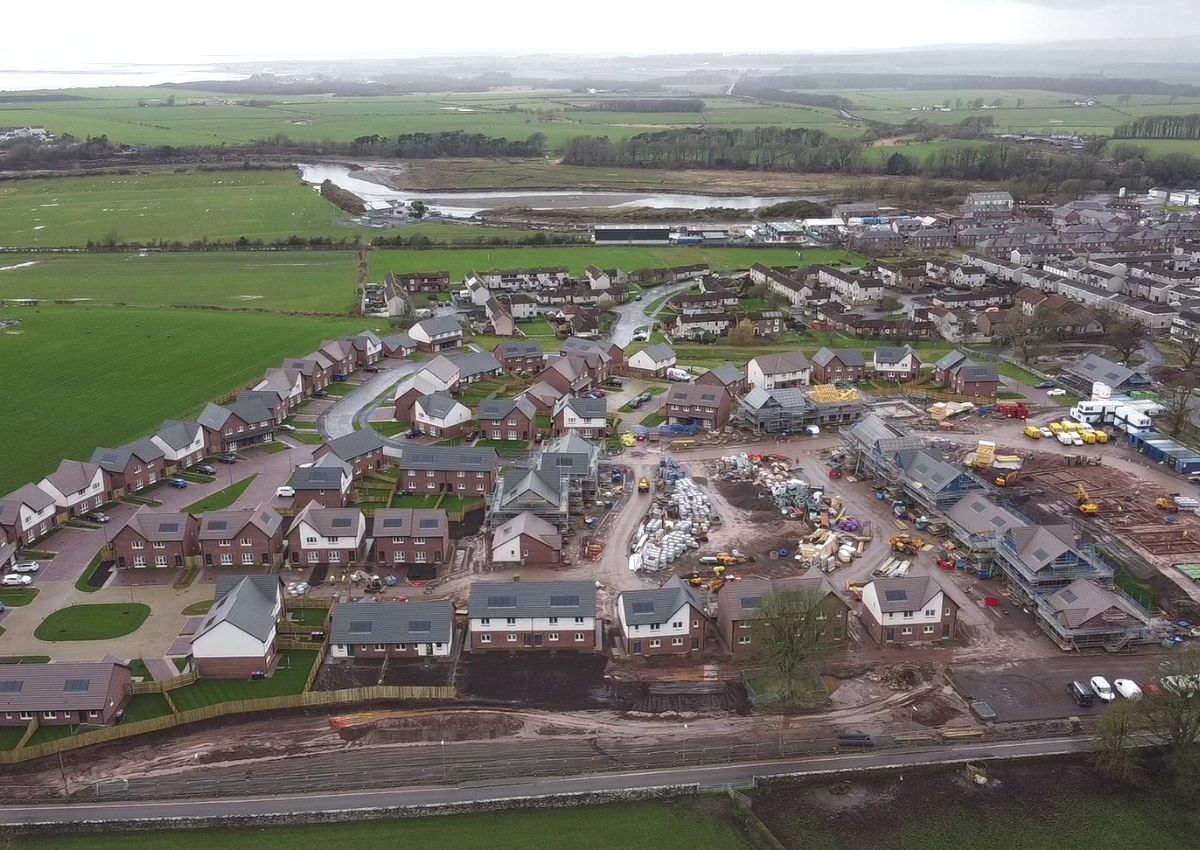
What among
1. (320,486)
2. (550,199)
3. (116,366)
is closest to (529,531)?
(320,486)

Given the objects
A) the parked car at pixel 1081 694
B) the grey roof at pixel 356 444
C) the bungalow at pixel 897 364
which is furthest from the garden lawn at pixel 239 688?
the bungalow at pixel 897 364

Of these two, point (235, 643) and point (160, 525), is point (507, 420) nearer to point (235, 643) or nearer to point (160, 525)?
point (160, 525)

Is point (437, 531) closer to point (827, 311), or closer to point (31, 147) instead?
point (827, 311)

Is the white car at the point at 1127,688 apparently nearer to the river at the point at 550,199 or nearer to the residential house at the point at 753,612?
the residential house at the point at 753,612

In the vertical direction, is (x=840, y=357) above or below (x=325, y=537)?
above

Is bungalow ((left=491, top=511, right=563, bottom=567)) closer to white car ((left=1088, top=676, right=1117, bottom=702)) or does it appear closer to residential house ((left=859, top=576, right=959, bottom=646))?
residential house ((left=859, top=576, right=959, bottom=646))
